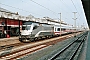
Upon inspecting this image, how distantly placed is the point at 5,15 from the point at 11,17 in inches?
83.7

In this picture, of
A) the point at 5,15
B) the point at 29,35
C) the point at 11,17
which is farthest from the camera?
the point at 11,17

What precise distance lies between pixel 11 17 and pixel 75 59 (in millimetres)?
21881

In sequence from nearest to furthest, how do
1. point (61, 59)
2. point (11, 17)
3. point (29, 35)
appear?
1. point (61, 59)
2. point (29, 35)
3. point (11, 17)

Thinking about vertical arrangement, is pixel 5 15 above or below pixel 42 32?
above

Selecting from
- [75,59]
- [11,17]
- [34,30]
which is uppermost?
[11,17]

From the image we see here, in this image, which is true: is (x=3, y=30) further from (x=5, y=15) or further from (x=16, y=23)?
(x=5, y=15)

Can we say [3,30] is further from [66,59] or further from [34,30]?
[66,59]

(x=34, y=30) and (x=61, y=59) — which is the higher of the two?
(x=34, y=30)

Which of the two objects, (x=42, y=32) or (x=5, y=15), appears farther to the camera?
(x=42, y=32)

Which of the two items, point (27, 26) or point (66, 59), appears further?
point (27, 26)

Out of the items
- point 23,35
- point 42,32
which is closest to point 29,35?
point 23,35

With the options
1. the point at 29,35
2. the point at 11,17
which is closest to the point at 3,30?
the point at 11,17

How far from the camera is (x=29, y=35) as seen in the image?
27641 millimetres

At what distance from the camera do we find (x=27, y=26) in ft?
91.4
